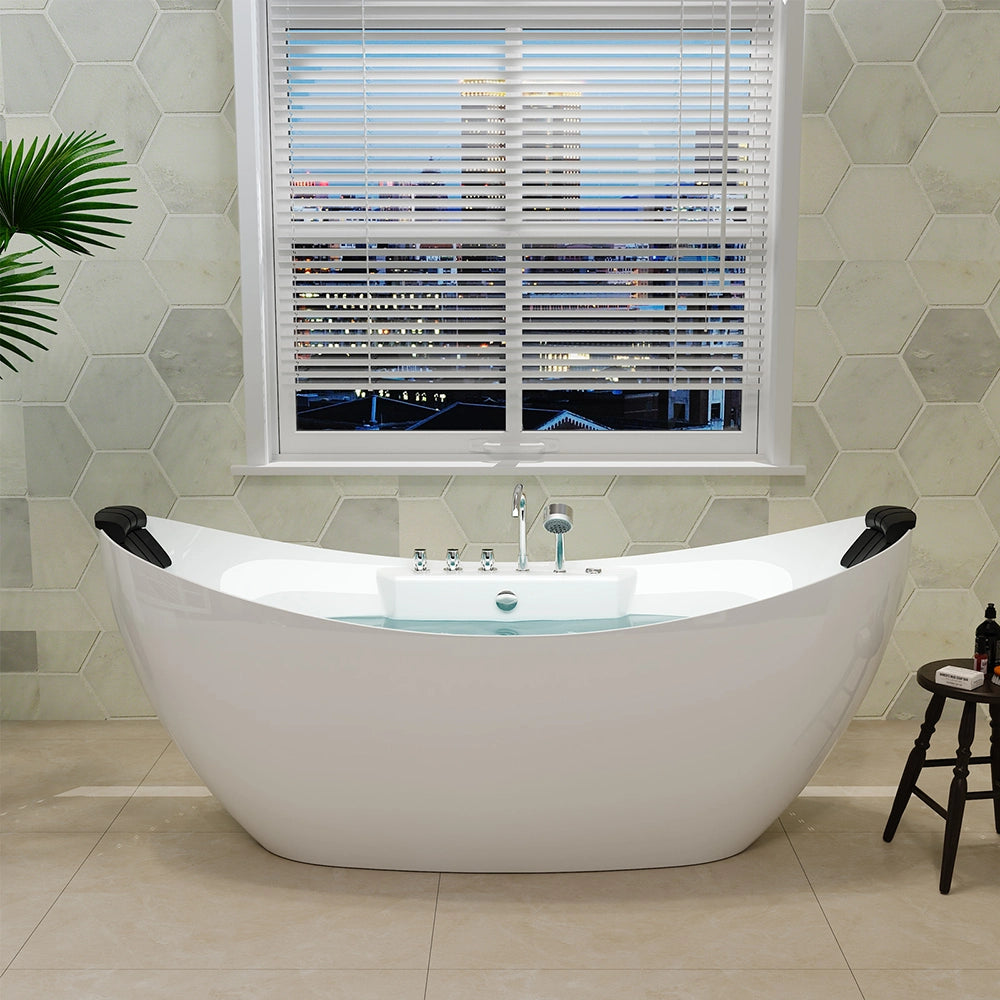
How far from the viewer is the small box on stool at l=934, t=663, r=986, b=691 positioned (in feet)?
7.62

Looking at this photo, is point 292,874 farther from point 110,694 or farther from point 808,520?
point 808,520

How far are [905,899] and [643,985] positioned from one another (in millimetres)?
686

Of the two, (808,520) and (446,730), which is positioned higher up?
(808,520)

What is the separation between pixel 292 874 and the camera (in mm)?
2375

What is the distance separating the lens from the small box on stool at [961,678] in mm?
2322

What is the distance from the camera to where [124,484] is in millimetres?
3309

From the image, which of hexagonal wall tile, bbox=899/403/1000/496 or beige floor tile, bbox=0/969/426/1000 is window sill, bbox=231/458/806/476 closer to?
hexagonal wall tile, bbox=899/403/1000/496

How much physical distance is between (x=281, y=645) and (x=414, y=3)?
2.08m

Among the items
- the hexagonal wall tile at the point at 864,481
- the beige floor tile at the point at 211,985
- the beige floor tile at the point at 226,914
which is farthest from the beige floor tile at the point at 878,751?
the beige floor tile at the point at 211,985

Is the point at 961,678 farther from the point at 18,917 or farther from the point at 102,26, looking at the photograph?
the point at 102,26

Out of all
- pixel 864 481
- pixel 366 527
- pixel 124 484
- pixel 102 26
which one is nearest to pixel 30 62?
pixel 102 26

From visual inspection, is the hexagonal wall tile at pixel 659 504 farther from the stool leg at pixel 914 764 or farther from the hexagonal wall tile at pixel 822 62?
the hexagonal wall tile at pixel 822 62

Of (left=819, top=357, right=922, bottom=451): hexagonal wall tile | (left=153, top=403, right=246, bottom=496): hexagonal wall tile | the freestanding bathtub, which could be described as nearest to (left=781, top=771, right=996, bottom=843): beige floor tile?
the freestanding bathtub

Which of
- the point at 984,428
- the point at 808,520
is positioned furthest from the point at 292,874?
the point at 984,428
